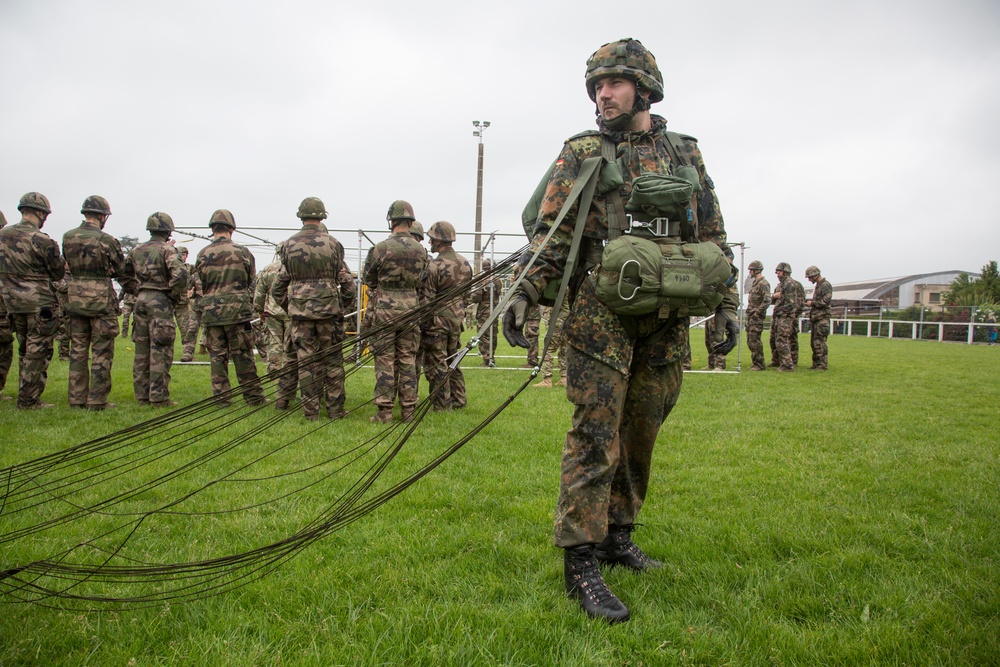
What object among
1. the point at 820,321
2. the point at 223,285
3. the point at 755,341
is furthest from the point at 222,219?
the point at 820,321

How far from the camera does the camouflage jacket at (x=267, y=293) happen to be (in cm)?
1012

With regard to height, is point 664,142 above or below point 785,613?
above

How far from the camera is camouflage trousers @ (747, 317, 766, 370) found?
543 inches

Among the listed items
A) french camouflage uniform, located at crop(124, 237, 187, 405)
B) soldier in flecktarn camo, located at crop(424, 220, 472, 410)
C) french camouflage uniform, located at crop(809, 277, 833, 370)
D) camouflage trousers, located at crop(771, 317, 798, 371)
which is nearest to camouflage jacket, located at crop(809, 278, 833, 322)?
french camouflage uniform, located at crop(809, 277, 833, 370)

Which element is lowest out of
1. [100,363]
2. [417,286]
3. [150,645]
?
[150,645]

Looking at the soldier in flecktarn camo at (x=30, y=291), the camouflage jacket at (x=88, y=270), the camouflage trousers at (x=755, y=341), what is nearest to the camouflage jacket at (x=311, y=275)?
the camouflage jacket at (x=88, y=270)

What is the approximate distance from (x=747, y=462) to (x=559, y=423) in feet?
7.21

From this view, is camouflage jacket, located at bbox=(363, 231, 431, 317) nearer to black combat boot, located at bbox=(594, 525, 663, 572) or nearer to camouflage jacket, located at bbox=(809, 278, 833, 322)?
black combat boot, located at bbox=(594, 525, 663, 572)

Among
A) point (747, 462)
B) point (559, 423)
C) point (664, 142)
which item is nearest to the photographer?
point (664, 142)

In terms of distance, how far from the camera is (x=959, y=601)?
8.98 ft

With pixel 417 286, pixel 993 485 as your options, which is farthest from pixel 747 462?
pixel 417 286

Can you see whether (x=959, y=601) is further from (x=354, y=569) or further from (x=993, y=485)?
(x=354, y=569)

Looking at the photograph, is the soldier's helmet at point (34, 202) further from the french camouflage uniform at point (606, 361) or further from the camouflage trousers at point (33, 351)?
the french camouflage uniform at point (606, 361)

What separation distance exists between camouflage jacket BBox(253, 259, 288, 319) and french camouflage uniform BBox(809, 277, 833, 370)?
11687 mm
